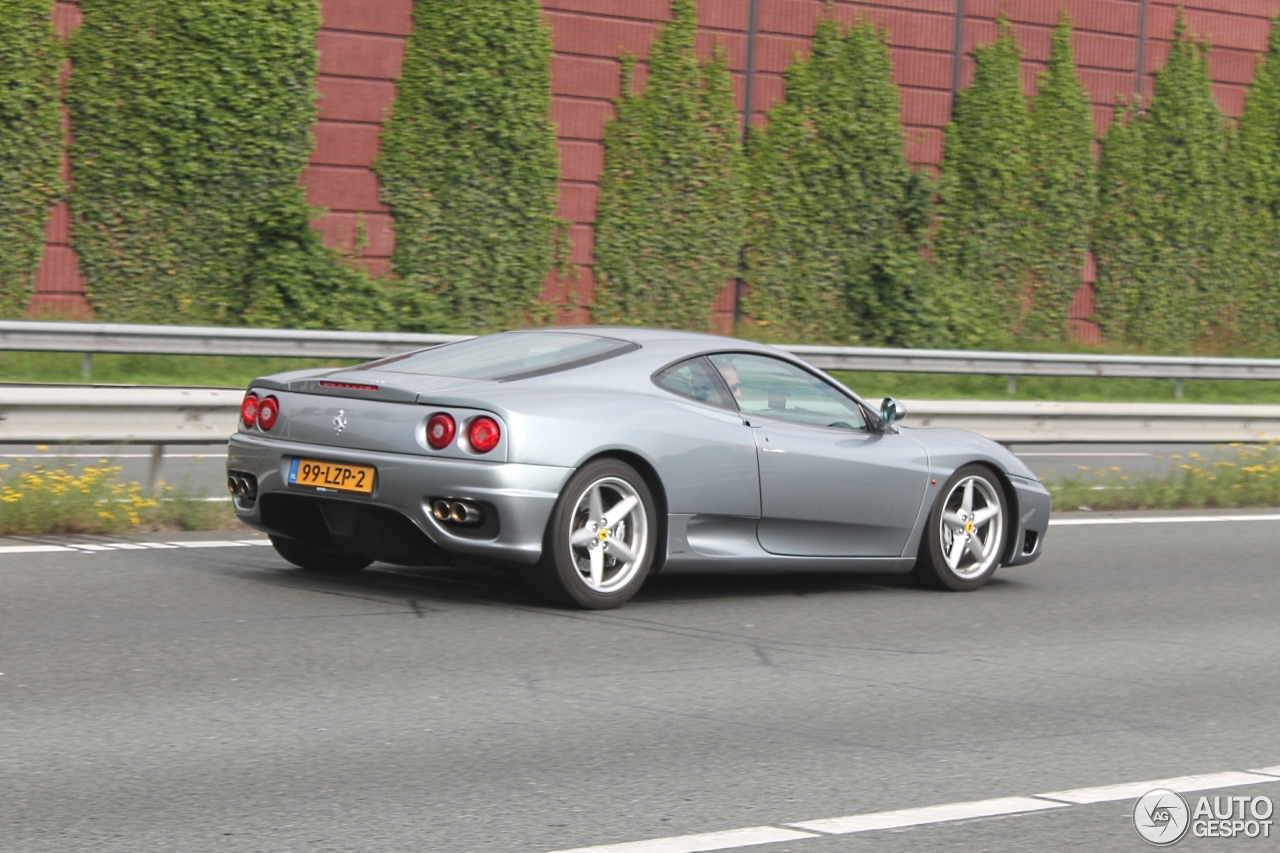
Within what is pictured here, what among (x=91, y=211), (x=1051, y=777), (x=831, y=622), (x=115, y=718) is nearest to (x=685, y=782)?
(x=1051, y=777)

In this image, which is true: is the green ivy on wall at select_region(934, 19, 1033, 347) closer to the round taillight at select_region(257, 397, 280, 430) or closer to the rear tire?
the rear tire

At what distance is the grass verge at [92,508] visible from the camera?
29.5 feet

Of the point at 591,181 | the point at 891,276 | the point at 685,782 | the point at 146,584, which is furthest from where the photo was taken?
the point at 891,276

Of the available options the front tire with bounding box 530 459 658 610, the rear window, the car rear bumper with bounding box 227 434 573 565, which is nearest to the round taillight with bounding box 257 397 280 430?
the car rear bumper with bounding box 227 434 573 565

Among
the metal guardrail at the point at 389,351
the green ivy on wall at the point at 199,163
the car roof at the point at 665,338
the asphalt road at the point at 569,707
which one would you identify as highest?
the green ivy on wall at the point at 199,163

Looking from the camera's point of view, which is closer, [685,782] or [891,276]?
[685,782]

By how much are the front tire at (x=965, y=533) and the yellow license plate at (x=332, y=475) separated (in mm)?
2982

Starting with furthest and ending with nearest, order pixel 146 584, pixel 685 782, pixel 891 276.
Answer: pixel 891 276, pixel 146 584, pixel 685 782

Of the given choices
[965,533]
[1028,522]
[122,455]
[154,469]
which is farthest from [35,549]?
[1028,522]

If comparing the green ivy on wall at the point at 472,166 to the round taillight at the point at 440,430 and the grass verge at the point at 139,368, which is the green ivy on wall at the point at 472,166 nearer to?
the grass verge at the point at 139,368

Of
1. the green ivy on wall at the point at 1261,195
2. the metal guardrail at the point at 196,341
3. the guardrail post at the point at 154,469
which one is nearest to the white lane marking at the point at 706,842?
the guardrail post at the point at 154,469

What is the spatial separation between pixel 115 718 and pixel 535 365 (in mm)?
2860

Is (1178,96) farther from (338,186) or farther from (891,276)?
(338,186)

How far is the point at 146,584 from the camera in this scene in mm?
7543
